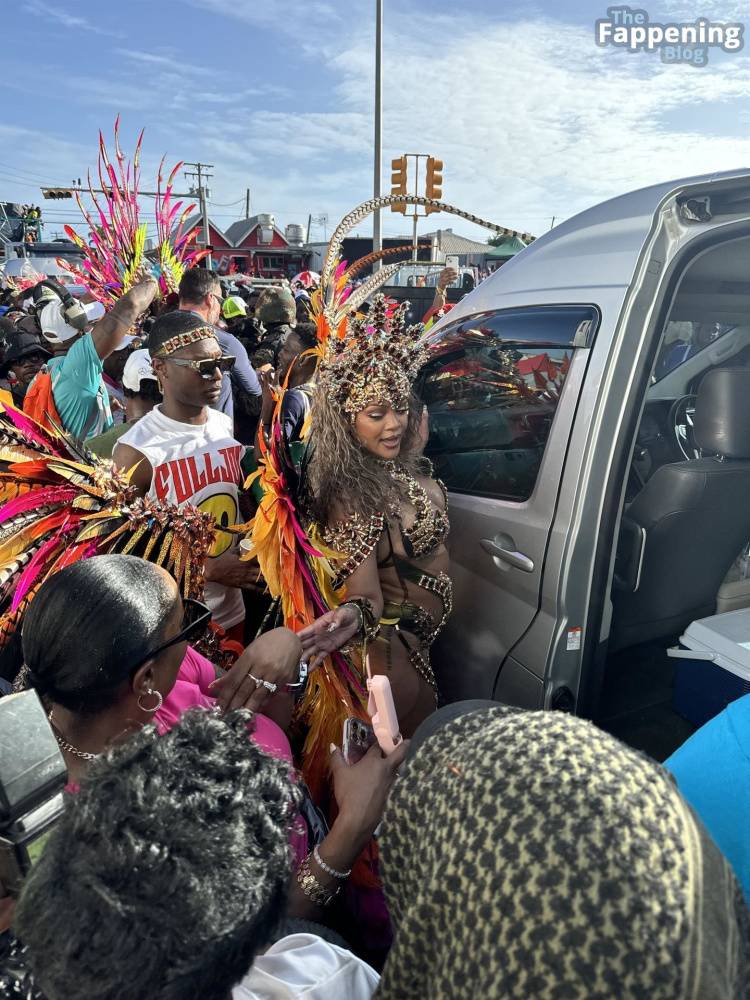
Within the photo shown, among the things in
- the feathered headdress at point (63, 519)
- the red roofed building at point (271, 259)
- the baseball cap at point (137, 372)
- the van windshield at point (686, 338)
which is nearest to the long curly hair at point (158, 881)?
the feathered headdress at point (63, 519)

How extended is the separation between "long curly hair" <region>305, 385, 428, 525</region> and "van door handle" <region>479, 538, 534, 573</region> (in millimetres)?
381

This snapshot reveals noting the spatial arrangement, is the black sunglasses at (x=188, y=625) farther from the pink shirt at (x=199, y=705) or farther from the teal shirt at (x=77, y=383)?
the teal shirt at (x=77, y=383)

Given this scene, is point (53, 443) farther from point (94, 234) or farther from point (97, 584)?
point (94, 234)

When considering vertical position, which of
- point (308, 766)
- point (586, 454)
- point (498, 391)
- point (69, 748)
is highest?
point (498, 391)

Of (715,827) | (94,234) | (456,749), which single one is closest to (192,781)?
(456,749)

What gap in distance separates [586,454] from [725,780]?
1.18 metres

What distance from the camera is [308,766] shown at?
2307mm

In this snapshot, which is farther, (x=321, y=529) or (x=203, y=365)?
(x=203, y=365)

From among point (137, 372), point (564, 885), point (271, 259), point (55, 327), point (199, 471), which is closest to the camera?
point (564, 885)

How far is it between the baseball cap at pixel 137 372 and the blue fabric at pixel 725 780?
331cm

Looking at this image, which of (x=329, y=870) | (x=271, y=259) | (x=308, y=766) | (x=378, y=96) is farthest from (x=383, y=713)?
(x=271, y=259)

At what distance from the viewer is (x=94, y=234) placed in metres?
3.92

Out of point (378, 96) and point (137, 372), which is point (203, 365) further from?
point (378, 96)

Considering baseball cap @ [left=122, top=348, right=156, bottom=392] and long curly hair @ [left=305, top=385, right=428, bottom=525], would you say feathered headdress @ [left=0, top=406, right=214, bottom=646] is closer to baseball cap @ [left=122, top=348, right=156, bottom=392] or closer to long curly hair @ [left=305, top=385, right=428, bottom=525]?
long curly hair @ [left=305, top=385, right=428, bottom=525]
